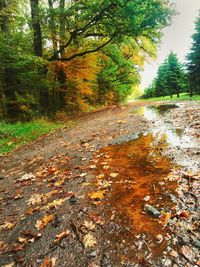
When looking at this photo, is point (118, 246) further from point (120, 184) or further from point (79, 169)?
point (79, 169)

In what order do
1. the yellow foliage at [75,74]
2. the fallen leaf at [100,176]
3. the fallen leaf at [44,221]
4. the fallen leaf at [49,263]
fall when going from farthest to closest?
the yellow foliage at [75,74] → the fallen leaf at [100,176] → the fallen leaf at [44,221] → the fallen leaf at [49,263]

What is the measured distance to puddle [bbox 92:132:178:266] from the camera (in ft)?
7.75

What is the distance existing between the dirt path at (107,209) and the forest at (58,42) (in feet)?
23.5

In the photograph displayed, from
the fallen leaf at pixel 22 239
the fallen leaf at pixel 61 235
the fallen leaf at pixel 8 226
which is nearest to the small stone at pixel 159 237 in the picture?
the fallen leaf at pixel 61 235

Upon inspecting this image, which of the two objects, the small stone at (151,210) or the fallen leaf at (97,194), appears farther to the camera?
the fallen leaf at (97,194)

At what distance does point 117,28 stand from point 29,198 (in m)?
10.8

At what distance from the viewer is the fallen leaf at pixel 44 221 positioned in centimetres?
295

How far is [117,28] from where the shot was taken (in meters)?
12.1

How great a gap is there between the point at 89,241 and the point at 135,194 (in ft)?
3.45

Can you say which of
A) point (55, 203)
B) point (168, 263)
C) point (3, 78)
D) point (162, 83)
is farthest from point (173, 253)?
point (162, 83)

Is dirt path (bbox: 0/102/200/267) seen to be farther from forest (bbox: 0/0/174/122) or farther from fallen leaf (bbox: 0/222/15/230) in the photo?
forest (bbox: 0/0/174/122)

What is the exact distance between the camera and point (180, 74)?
33812mm

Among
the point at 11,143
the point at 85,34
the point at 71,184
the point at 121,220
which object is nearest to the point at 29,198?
the point at 71,184

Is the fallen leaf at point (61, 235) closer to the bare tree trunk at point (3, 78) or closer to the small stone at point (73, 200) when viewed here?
the small stone at point (73, 200)
